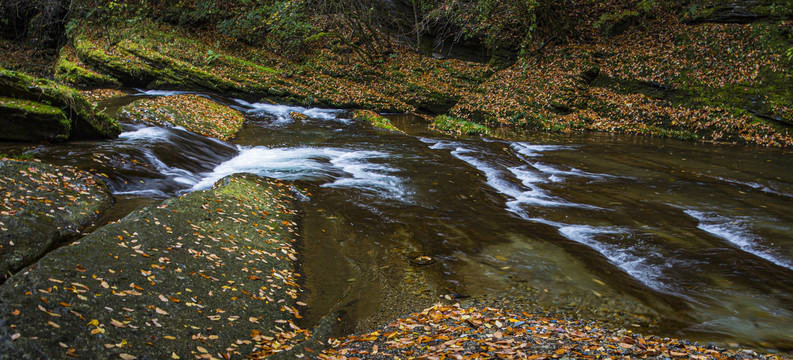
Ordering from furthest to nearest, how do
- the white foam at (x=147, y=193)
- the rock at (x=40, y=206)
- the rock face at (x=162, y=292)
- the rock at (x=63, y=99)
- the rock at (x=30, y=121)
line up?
the rock at (x=63, y=99) < the rock at (x=30, y=121) < the white foam at (x=147, y=193) < the rock at (x=40, y=206) < the rock face at (x=162, y=292)

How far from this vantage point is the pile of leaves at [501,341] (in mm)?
4023

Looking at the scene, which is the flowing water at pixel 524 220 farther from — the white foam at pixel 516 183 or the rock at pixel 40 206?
the rock at pixel 40 206

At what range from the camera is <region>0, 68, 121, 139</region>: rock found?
906cm

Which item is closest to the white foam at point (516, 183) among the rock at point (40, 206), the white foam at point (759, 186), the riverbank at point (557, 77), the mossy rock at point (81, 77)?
the white foam at point (759, 186)

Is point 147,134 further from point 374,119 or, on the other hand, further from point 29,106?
point 374,119

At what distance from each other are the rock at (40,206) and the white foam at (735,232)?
10.4 m

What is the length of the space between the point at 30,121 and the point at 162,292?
687 cm

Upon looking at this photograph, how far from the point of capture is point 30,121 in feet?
28.7

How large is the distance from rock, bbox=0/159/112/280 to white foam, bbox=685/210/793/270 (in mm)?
10398

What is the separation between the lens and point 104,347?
3654 millimetres

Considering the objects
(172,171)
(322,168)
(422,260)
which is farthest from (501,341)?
(172,171)

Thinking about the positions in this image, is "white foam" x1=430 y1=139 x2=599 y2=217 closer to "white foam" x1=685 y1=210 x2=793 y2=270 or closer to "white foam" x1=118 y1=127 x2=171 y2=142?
"white foam" x1=685 y1=210 x2=793 y2=270

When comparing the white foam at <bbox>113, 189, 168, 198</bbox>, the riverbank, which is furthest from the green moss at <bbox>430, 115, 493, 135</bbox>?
the white foam at <bbox>113, 189, 168, 198</bbox>

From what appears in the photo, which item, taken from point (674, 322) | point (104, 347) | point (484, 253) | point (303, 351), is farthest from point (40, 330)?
point (674, 322)
